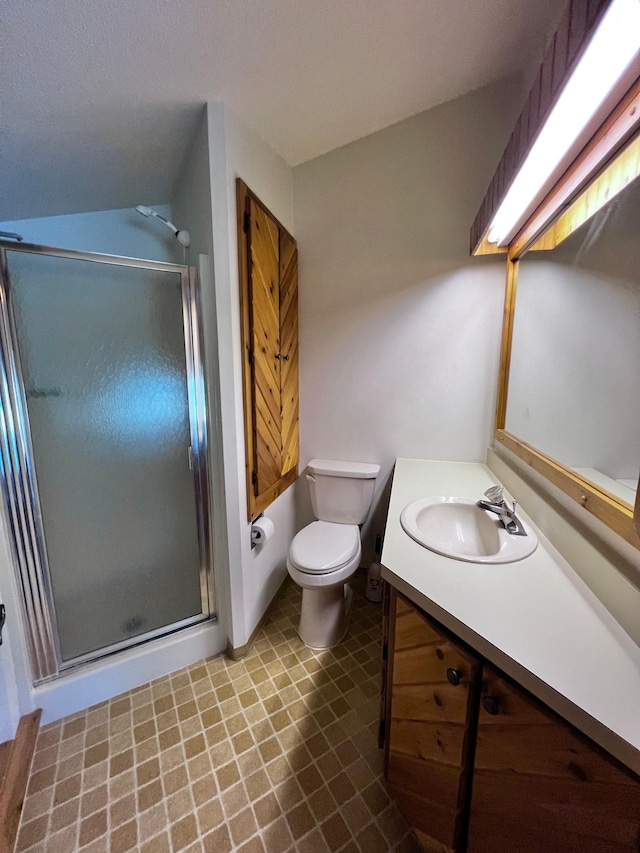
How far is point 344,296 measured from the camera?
1938 millimetres

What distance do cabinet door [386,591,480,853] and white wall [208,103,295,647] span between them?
83 cm

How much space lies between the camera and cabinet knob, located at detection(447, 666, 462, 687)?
0.72 m

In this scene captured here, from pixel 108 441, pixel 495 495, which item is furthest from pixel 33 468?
pixel 495 495

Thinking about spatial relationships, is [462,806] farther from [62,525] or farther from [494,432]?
[62,525]

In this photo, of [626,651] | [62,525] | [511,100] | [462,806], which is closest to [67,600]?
[62,525]

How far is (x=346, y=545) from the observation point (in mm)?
1644

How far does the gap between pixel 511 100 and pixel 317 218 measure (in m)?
1.07

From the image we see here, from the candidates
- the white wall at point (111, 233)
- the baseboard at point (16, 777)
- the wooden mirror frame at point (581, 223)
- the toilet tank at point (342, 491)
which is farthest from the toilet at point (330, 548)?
the white wall at point (111, 233)

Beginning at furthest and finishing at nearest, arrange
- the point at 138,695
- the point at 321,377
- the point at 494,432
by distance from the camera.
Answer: the point at 321,377
the point at 494,432
the point at 138,695

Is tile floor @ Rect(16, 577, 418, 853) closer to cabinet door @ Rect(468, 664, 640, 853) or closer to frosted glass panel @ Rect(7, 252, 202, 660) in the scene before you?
frosted glass panel @ Rect(7, 252, 202, 660)

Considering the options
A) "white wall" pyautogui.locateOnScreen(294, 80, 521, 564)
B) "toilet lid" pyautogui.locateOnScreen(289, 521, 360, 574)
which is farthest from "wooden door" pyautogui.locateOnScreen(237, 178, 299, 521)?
"toilet lid" pyautogui.locateOnScreen(289, 521, 360, 574)

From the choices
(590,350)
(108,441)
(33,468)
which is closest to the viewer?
(590,350)

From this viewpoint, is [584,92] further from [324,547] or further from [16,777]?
[16,777]

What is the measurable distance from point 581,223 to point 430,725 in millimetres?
1580
